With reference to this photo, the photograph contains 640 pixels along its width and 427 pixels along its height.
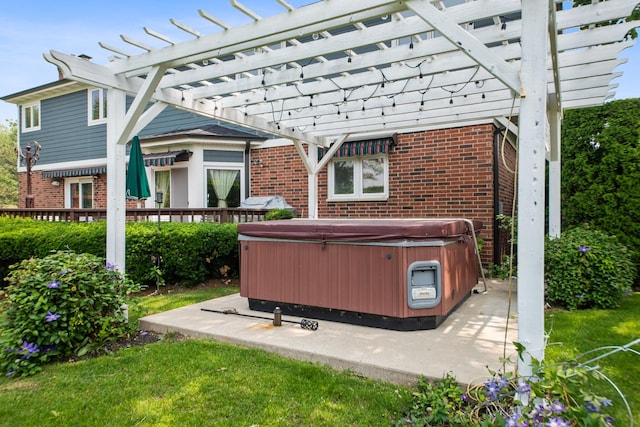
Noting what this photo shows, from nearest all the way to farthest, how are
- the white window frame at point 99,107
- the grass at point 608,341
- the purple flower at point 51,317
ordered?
the grass at point 608,341
the purple flower at point 51,317
the white window frame at point 99,107

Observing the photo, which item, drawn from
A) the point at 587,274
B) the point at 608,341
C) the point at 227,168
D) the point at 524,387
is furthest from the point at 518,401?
the point at 227,168

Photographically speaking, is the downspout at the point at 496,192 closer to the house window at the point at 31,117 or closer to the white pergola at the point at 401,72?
the white pergola at the point at 401,72

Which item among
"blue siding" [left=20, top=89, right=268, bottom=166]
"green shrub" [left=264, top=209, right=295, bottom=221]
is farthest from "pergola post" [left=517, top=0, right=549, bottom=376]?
"blue siding" [left=20, top=89, right=268, bottom=166]

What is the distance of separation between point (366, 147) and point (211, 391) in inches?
239

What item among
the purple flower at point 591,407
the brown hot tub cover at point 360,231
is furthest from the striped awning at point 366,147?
the purple flower at point 591,407

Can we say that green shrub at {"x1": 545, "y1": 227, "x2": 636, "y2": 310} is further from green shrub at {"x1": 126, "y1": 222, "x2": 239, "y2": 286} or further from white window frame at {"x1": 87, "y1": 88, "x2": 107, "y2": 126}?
white window frame at {"x1": 87, "y1": 88, "x2": 107, "y2": 126}

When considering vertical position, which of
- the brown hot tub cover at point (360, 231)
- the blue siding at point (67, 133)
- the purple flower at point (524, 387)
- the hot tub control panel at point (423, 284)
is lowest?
the purple flower at point (524, 387)

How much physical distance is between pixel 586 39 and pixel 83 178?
14.7 metres

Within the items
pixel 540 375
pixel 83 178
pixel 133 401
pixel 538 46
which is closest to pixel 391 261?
pixel 540 375

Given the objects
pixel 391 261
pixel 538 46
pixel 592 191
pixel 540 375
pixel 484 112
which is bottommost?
pixel 540 375

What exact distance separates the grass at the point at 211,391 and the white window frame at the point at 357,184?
4.91 meters

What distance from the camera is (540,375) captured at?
6.97 feet

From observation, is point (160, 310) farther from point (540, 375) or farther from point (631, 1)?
point (631, 1)

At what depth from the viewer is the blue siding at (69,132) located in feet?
42.8
